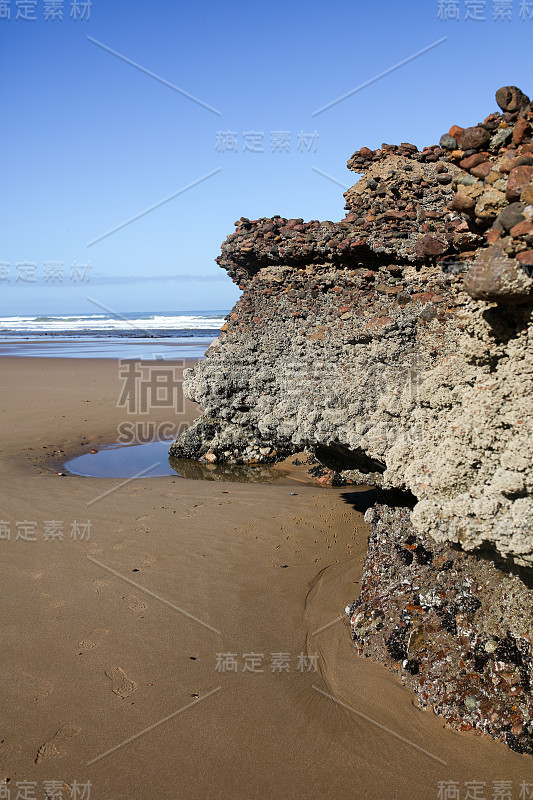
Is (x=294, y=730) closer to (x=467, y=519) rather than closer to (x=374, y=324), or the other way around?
(x=467, y=519)

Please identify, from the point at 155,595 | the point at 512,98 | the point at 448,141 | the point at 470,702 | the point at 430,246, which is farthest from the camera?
the point at 155,595

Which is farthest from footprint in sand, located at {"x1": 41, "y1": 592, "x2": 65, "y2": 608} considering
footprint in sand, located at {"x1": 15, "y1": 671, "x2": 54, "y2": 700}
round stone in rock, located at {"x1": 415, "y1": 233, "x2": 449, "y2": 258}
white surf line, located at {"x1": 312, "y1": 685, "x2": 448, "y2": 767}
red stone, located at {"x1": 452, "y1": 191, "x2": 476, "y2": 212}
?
red stone, located at {"x1": 452, "y1": 191, "x2": 476, "y2": 212}

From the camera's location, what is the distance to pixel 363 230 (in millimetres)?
5469

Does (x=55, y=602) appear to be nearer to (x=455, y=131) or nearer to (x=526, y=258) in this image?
(x=526, y=258)

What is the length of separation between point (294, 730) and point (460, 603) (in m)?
1.41

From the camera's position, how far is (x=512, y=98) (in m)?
2.97

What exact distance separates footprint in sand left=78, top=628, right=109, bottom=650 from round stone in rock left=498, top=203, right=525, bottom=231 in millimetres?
4219

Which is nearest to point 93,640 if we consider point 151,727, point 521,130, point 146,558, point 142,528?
point 151,727

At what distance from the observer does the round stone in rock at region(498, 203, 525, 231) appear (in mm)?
2676

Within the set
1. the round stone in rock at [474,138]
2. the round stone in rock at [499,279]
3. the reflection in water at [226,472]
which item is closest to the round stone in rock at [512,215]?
the round stone in rock at [499,279]

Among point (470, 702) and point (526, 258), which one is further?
point (470, 702)

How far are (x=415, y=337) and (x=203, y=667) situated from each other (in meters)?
3.27

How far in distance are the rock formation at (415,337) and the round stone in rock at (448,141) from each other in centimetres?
1

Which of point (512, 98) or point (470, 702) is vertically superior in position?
point (512, 98)
